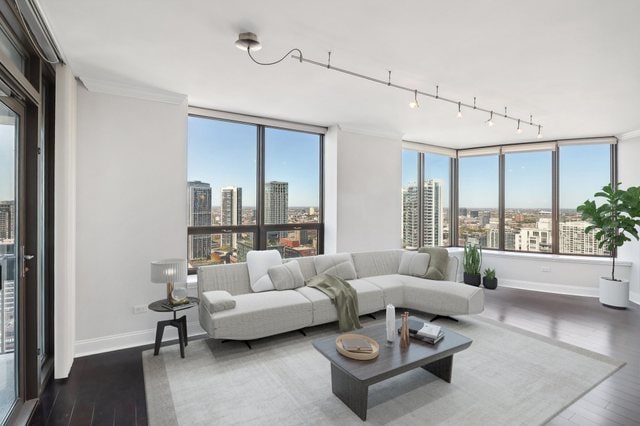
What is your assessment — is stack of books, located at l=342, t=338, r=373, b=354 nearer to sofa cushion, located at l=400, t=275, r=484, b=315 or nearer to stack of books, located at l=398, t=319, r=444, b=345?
stack of books, located at l=398, t=319, r=444, b=345

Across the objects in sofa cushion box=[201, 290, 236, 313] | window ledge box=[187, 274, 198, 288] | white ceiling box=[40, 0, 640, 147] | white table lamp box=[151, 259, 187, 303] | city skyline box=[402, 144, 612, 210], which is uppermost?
white ceiling box=[40, 0, 640, 147]

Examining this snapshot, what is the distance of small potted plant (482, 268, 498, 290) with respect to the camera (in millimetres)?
5938

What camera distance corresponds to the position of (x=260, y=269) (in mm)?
3984

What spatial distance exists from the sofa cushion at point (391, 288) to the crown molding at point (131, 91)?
329 centimetres

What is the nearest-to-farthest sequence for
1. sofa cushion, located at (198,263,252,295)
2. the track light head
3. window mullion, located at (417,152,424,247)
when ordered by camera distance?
1. the track light head
2. sofa cushion, located at (198,263,252,295)
3. window mullion, located at (417,152,424,247)

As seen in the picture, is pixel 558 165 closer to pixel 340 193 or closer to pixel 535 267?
pixel 535 267

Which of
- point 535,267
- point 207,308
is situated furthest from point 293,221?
point 535,267

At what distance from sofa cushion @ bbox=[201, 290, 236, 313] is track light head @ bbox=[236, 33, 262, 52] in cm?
229

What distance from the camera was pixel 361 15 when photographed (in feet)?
7.08

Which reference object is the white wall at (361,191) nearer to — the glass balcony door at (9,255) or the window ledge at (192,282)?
the window ledge at (192,282)

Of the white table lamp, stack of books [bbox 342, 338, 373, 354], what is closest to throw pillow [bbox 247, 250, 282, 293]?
the white table lamp

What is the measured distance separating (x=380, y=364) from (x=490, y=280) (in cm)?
447

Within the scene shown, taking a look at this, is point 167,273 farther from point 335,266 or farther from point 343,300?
point 335,266

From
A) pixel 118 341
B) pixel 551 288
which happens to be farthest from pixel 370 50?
pixel 551 288
